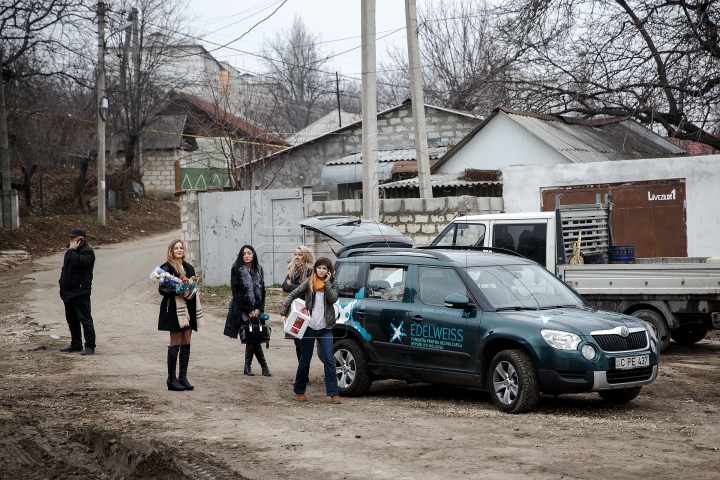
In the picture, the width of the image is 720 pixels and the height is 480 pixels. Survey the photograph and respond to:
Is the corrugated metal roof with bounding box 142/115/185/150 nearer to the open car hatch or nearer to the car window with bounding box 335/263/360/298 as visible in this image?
the open car hatch

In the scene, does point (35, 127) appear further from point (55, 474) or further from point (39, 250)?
point (55, 474)

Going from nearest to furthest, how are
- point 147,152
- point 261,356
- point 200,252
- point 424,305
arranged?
point 424,305 → point 261,356 → point 200,252 → point 147,152

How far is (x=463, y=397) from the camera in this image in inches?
371

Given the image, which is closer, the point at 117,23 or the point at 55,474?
the point at 55,474

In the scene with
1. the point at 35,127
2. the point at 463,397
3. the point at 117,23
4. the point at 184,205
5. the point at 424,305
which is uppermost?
the point at 117,23

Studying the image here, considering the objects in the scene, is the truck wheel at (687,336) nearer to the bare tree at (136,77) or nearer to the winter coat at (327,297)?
the winter coat at (327,297)

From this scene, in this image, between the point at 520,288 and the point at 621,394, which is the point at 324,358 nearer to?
the point at 520,288

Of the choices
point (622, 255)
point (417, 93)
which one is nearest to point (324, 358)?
point (622, 255)

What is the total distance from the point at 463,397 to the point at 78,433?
432cm

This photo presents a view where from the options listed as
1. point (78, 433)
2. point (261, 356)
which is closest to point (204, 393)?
point (261, 356)

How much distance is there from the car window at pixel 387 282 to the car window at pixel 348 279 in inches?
8.2

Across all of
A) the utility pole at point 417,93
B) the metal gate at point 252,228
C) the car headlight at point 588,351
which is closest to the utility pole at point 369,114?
the utility pole at point 417,93

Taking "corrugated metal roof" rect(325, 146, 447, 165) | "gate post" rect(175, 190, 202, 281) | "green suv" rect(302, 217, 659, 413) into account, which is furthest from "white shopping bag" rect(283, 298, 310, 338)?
"corrugated metal roof" rect(325, 146, 447, 165)

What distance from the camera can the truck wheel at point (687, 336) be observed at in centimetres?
1335
